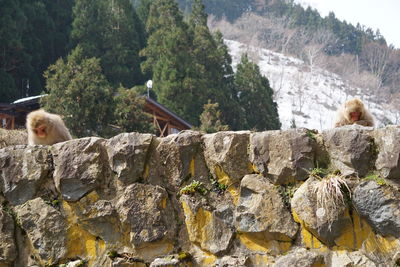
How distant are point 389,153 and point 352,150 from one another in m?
0.23

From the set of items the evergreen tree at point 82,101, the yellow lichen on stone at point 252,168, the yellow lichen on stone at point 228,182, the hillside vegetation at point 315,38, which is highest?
the yellow lichen on stone at point 252,168

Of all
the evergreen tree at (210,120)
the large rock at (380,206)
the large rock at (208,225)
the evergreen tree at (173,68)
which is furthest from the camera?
the evergreen tree at (173,68)

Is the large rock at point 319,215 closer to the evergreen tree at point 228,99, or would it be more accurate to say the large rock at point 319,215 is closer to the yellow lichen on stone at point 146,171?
the yellow lichen on stone at point 146,171

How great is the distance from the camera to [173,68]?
20875mm

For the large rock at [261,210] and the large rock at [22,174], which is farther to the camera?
the large rock at [22,174]

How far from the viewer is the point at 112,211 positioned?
4262 millimetres

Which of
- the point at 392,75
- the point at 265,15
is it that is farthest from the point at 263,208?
the point at 265,15

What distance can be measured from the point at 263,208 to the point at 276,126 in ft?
66.0

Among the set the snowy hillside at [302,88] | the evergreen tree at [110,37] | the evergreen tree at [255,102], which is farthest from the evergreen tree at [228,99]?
the snowy hillside at [302,88]

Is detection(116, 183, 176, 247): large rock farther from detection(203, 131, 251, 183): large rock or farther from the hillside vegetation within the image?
the hillside vegetation

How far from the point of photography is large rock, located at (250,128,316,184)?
3986mm

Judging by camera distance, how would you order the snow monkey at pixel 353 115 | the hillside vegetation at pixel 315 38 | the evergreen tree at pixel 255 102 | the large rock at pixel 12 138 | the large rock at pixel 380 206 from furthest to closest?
the hillside vegetation at pixel 315 38
the evergreen tree at pixel 255 102
the large rock at pixel 12 138
the snow monkey at pixel 353 115
the large rock at pixel 380 206

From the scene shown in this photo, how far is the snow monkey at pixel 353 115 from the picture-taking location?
219 inches

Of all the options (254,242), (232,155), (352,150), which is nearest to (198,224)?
(254,242)
